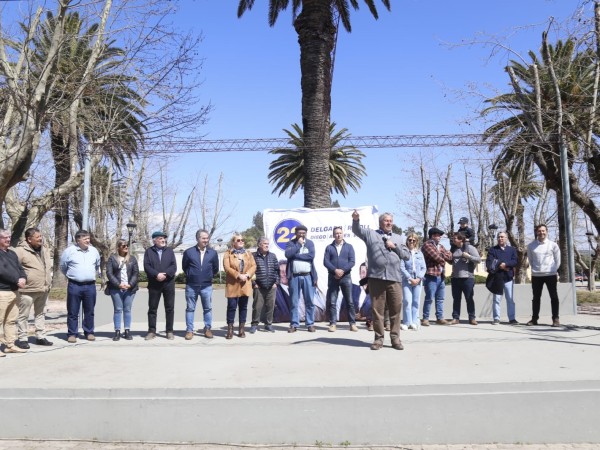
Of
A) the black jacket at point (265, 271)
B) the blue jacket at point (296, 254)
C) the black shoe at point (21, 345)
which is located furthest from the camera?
the blue jacket at point (296, 254)

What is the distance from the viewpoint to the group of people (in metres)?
7.21

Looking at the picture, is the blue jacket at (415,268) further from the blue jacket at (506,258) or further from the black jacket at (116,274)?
the black jacket at (116,274)

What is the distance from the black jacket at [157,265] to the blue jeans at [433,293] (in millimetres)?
4497

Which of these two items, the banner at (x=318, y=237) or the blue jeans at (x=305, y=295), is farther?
the banner at (x=318, y=237)

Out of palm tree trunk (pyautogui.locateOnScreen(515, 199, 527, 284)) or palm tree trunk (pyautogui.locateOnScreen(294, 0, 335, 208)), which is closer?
palm tree trunk (pyautogui.locateOnScreen(294, 0, 335, 208))

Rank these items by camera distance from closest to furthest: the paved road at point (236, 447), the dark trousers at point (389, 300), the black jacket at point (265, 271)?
the paved road at point (236, 447) < the dark trousers at point (389, 300) < the black jacket at point (265, 271)

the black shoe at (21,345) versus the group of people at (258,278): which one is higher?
the group of people at (258,278)

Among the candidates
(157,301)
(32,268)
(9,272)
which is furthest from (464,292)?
(9,272)

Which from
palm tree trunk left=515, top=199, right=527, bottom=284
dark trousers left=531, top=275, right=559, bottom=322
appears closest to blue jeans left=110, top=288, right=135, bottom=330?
dark trousers left=531, top=275, right=559, bottom=322

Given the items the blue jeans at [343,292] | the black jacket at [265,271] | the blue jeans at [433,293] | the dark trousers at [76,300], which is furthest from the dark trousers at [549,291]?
the dark trousers at [76,300]

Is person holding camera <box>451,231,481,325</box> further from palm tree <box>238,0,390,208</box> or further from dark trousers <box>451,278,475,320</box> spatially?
palm tree <box>238,0,390,208</box>

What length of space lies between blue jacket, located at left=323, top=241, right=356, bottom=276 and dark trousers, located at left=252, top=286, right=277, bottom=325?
40.4 inches

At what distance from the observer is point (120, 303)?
8500mm

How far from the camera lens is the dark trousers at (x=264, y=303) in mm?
8984
